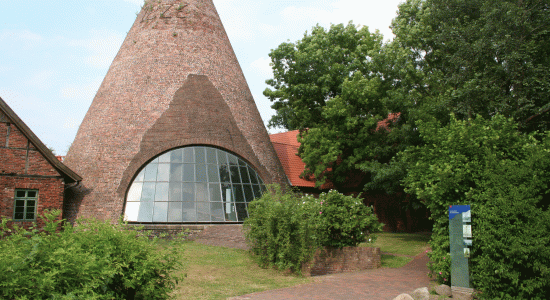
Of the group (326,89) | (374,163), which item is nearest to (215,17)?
(326,89)

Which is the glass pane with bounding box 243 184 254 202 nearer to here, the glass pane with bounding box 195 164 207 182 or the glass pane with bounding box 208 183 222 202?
the glass pane with bounding box 208 183 222 202

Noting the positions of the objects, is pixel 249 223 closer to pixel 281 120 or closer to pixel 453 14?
pixel 453 14

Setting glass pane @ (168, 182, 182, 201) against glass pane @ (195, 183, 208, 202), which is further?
glass pane @ (195, 183, 208, 202)

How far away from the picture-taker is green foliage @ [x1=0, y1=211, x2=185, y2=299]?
405cm

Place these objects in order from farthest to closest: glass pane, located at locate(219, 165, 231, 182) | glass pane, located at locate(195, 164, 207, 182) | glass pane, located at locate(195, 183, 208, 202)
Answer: glass pane, located at locate(219, 165, 231, 182), glass pane, located at locate(195, 164, 207, 182), glass pane, located at locate(195, 183, 208, 202)

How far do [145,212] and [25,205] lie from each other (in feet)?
13.4

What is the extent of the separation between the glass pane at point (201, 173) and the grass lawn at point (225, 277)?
15.1ft

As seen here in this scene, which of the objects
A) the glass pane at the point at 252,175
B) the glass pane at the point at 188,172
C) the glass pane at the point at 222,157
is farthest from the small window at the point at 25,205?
the glass pane at the point at 252,175

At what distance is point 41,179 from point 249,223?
28.8ft

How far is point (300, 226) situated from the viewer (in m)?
10.3

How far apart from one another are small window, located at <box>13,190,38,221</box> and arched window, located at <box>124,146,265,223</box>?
3.14 meters

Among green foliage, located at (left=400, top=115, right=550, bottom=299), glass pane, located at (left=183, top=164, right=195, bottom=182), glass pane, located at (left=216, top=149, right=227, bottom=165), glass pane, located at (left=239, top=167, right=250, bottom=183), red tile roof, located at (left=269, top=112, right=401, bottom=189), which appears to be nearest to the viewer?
green foliage, located at (left=400, top=115, right=550, bottom=299)

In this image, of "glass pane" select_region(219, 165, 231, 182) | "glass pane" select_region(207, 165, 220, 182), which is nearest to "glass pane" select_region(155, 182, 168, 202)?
"glass pane" select_region(207, 165, 220, 182)

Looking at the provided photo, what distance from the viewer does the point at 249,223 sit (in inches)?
460
